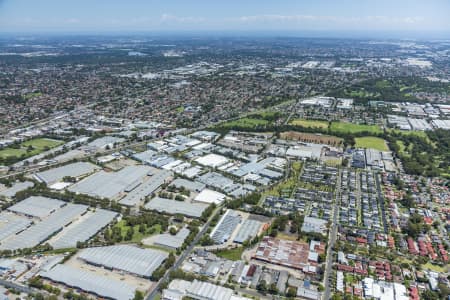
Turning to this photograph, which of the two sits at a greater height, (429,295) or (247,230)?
(247,230)

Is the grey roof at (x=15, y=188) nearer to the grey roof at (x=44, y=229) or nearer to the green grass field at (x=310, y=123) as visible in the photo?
the grey roof at (x=44, y=229)

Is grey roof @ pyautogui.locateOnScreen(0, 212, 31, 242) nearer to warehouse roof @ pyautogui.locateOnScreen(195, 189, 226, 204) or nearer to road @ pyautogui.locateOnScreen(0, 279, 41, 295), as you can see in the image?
road @ pyautogui.locateOnScreen(0, 279, 41, 295)

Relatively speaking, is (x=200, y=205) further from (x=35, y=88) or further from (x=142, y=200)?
(x=35, y=88)

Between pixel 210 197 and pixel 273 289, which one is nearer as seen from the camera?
pixel 273 289

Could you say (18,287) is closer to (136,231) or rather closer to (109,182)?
(136,231)

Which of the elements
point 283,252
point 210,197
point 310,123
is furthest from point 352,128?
point 283,252

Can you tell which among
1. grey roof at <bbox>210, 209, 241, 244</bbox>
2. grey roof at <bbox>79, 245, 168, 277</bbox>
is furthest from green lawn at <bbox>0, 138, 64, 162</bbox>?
grey roof at <bbox>210, 209, 241, 244</bbox>

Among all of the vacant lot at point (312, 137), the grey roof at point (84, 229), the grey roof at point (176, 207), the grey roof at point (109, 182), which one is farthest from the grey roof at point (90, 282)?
the vacant lot at point (312, 137)
